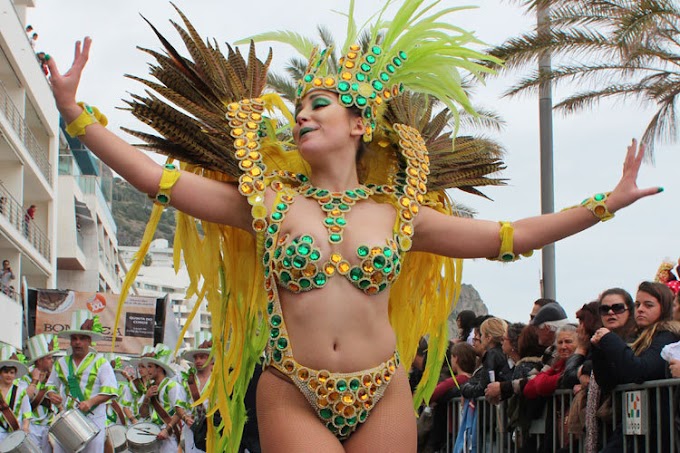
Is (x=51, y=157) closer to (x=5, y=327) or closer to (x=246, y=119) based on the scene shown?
(x=5, y=327)

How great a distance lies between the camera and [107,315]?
77.4ft

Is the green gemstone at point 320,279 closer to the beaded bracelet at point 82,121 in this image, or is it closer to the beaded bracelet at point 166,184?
the beaded bracelet at point 166,184

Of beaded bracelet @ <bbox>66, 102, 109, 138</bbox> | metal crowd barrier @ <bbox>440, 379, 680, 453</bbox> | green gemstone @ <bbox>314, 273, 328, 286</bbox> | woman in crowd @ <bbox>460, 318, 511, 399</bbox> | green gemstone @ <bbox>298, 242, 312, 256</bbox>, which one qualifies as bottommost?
metal crowd barrier @ <bbox>440, 379, 680, 453</bbox>

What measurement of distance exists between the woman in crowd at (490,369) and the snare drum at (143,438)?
19.6ft

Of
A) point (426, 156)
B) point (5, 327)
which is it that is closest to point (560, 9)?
point (426, 156)

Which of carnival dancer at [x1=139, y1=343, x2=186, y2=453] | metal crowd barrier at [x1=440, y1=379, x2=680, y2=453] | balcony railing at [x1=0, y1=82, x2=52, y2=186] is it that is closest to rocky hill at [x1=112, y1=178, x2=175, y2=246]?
balcony railing at [x1=0, y1=82, x2=52, y2=186]

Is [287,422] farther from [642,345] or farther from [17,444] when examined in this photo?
[17,444]

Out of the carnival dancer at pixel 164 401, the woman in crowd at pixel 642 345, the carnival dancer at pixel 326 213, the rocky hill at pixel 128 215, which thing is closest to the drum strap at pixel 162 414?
the carnival dancer at pixel 164 401

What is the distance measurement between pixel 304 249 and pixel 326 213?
9.7 inches

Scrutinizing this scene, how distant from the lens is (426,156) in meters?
4.82

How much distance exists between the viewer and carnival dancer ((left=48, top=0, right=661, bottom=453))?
419cm

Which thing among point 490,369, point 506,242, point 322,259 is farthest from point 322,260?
point 490,369

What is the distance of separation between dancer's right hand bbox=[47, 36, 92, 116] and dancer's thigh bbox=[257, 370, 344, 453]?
4.13 ft

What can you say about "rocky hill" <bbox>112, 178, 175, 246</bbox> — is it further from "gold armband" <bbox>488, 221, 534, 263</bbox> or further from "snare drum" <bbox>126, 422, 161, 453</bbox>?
"gold armband" <bbox>488, 221, 534, 263</bbox>
